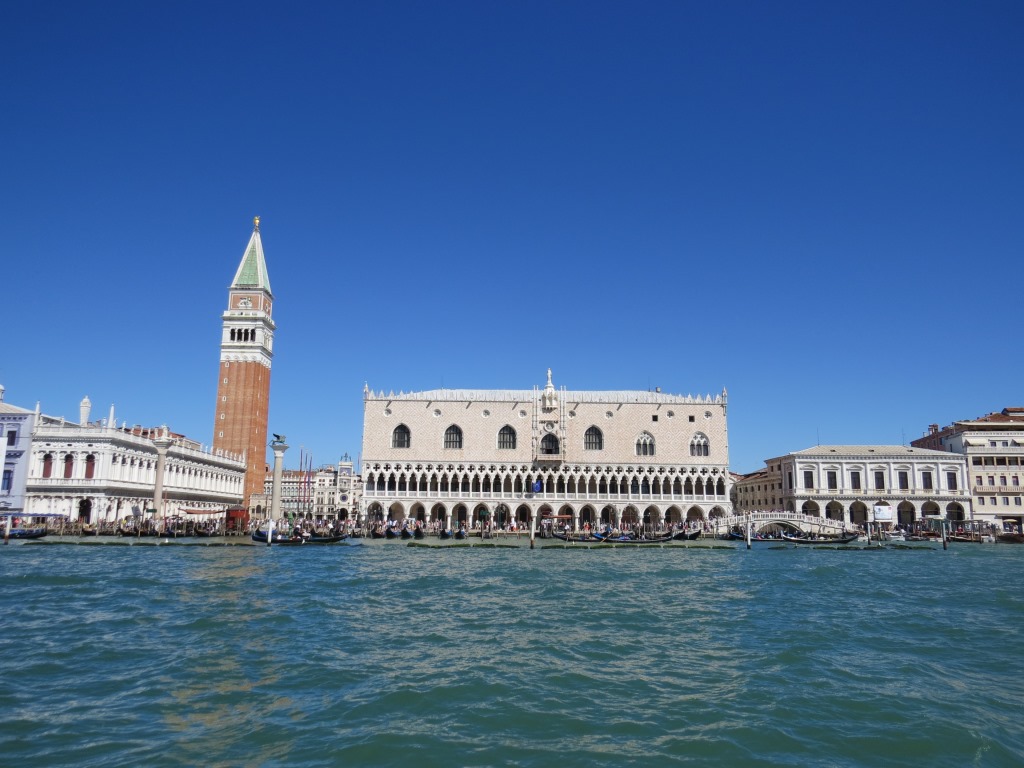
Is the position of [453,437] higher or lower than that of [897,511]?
higher

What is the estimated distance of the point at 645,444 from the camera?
49.7m

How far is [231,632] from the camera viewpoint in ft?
37.8

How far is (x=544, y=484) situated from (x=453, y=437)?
6454 mm

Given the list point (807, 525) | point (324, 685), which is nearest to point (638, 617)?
point (324, 685)

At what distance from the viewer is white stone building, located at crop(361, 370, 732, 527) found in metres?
48.9

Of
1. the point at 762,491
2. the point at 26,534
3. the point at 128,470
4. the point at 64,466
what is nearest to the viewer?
the point at 26,534

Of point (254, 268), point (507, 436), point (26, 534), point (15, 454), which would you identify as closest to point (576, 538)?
point (507, 436)

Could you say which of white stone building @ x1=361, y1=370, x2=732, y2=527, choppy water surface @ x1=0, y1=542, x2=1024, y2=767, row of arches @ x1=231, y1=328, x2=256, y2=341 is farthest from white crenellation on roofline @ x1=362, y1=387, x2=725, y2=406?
choppy water surface @ x1=0, y1=542, x2=1024, y2=767

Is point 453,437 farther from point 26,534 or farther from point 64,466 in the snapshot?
point 26,534

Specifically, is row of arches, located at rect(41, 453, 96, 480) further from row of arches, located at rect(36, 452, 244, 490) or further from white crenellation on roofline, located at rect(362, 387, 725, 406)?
white crenellation on roofline, located at rect(362, 387, 725, 406)

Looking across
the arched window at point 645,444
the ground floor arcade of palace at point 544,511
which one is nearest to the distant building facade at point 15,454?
the ground floor arcade of palace at point 544,511

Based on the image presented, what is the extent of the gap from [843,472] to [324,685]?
48.8m

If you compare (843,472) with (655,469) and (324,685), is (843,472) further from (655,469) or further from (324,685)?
(324,685)

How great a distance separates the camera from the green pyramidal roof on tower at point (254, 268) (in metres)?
61.7
